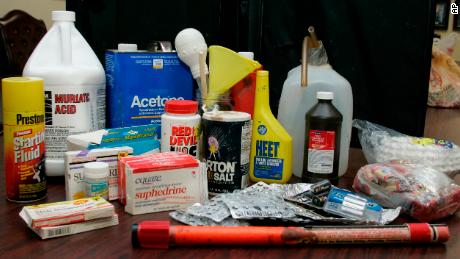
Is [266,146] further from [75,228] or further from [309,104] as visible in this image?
[75,228]

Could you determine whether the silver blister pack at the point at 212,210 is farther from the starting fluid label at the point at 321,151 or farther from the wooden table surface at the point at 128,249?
the starting fluid label at the point at 321,151

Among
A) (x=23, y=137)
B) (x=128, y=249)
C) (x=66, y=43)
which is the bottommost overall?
(x=128, y=249)

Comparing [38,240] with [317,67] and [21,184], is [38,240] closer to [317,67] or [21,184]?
[21,184]

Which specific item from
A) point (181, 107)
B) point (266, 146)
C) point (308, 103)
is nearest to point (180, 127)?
point (181, 107)

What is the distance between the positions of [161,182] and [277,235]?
0.57 ft

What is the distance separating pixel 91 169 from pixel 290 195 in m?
0.27

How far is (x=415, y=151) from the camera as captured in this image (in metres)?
0.79

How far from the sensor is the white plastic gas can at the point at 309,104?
84cm

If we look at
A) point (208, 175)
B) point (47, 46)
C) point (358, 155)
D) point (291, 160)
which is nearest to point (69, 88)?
point (47, 46)

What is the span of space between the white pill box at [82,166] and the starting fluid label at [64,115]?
0.09 meters

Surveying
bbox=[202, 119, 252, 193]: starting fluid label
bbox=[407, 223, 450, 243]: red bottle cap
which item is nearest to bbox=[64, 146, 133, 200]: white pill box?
bbox=[202, 119, 252, 193]: starting fluid label

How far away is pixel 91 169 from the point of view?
646 mm

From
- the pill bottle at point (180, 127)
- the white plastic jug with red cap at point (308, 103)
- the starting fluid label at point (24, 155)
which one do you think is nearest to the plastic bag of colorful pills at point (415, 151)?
the white plastic jug with red cap at point (308, 103)

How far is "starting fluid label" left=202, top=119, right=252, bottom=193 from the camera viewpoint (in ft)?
2.29
